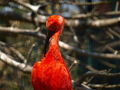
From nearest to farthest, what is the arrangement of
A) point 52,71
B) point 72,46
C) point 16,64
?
point 52,71 → point 16,64 → point 72,46

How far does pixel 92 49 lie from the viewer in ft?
16.9

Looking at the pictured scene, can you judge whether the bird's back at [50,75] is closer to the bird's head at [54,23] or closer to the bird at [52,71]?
the bird at [52,71]

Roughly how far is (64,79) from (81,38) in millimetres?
3716

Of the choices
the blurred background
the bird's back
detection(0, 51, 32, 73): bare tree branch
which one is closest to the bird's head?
the bird's back

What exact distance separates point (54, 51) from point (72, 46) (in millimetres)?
1935

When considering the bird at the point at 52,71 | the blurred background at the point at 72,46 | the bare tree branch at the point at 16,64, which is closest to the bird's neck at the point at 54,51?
the bird at the point at 52,71

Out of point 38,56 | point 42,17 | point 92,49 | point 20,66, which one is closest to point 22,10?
point 42,17

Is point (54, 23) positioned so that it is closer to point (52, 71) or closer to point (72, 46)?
point (52, 71)

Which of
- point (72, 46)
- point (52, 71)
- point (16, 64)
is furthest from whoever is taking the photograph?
point (72, 46)

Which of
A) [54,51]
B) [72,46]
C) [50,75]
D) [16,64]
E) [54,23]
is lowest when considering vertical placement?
[72,46]

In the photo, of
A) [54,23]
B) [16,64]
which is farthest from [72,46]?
[54,23]

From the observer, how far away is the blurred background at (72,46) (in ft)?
10.6

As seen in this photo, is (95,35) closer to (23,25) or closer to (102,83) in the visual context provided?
(23,25)

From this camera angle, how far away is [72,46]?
13.9ft
